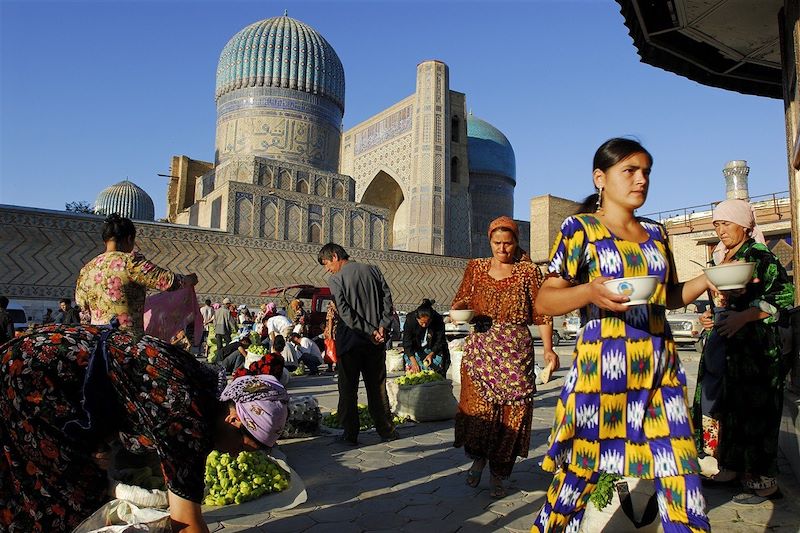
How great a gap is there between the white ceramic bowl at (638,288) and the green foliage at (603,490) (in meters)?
0.72

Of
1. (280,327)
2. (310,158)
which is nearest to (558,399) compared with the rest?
(280,327)

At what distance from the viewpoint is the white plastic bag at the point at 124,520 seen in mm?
1575

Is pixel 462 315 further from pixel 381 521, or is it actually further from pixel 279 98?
pixel 279 98

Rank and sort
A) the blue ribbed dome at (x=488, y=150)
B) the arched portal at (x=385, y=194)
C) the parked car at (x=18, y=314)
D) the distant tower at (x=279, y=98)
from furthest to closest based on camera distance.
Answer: the blue ribbed dome at (x=488, y=150), the arched portal at (x=385, y=194), the distant tower at (x=279, y=98), the parked car at (x=18, y=314)

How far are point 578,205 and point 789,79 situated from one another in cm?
322

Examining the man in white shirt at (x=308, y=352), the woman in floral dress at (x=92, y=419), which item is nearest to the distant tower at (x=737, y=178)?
the man in white shirt at (x=308, y=352)

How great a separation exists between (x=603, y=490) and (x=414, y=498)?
1.42 m

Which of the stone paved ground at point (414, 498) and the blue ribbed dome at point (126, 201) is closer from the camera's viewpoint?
the stone paved ground at point (414, 498)

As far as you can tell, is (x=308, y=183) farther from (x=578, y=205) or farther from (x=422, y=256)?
(x=578, y=205)

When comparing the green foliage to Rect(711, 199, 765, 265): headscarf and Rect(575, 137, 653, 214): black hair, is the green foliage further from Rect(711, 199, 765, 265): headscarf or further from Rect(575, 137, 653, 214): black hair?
Rect(711, 199, 765, 265): headscarf

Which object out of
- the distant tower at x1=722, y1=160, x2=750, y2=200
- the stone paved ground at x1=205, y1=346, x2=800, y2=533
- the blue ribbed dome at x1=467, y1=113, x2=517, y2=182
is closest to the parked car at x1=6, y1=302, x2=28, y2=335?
the stone paved ground at x1=205, y1=346, x2=800, y2=533

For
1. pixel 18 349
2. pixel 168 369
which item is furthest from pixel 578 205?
pixel 18 349

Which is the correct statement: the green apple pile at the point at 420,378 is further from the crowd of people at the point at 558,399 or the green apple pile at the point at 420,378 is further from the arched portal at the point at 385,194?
the arched portal at the point at 385,194

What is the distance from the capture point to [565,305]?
191cm
